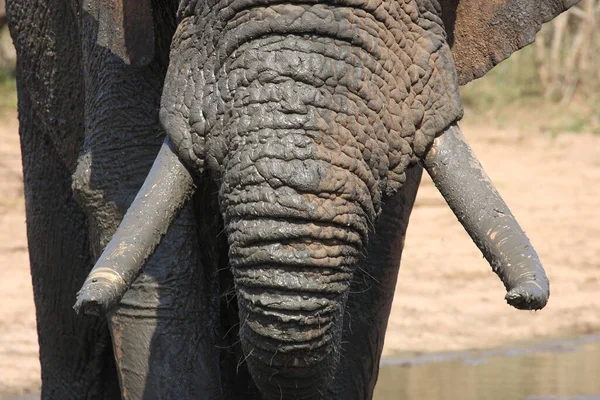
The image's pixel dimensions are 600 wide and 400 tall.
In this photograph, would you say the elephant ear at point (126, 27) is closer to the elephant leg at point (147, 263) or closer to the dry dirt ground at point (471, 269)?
the elephant leg at point (147, 263)

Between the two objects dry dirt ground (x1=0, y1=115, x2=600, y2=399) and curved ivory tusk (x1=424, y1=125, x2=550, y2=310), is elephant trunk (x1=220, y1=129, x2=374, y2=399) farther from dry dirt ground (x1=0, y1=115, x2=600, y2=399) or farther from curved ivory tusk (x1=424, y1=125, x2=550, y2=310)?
dry dirt ground (x1=0, y1=115, x2=600, y2=399)

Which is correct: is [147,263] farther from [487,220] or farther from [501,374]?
[501,374]

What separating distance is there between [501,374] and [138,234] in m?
3.62

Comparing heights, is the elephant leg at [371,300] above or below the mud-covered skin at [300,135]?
below

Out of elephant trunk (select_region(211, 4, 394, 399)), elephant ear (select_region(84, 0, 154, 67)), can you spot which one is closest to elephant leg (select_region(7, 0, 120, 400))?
elephant ear (select_region(84, 0, 154, 67))

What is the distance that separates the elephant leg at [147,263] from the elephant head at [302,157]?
18.9 inches

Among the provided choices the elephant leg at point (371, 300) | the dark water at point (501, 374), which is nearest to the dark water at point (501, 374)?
the dark water at point (501, 374)

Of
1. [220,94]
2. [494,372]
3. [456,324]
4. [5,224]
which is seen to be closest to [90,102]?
[220,94]

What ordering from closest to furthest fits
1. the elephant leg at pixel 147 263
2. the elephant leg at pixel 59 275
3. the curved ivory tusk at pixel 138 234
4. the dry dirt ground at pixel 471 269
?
the curved ivory tusk at pixel 138 234
the elephant leg at pixel 147 263
the elephant leg at pixel 59 275
the dry dirt ground at pixel 471 269

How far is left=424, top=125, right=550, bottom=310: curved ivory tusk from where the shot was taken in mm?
2520

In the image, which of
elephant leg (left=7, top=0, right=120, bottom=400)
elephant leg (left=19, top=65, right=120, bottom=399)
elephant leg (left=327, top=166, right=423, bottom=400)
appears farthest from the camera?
elephant leg (left=19, top=65, right=120, bottom=399)

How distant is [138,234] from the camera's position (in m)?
2.68

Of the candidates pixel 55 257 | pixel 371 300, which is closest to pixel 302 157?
pixel 371 300

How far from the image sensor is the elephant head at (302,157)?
2535 millimetres
